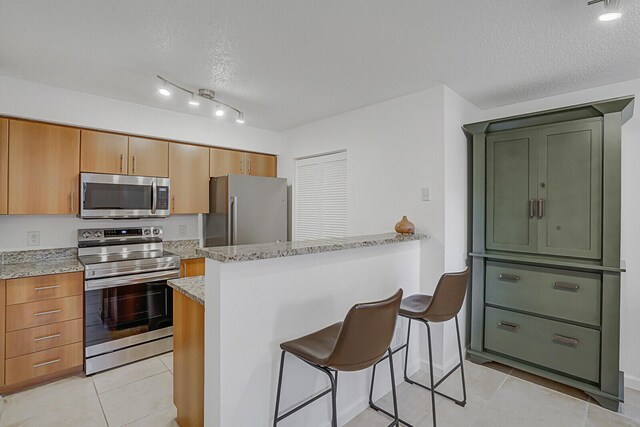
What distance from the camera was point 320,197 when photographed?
377cm

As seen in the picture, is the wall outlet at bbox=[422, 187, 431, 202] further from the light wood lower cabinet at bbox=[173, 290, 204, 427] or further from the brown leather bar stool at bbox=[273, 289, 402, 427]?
the light wood lower cabinet at bbox=[173, 290, 204, 427]

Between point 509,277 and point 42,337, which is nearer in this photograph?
point 42,337

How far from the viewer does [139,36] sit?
1.90 meters

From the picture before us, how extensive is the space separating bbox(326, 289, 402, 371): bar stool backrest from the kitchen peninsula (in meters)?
0.41

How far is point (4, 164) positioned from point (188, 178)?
4.80 feet

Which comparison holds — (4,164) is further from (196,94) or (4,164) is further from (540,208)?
(540,208)

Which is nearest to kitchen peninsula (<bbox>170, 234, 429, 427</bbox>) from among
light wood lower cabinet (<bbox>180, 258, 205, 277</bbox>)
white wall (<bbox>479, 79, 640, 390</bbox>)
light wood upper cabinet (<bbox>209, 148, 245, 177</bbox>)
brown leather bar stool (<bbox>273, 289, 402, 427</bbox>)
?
brown leather bar stool (<bbox>273, 289, 402, 427</bbox>)

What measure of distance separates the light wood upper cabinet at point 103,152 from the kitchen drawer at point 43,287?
100cm

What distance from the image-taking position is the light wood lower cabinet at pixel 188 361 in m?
1.69

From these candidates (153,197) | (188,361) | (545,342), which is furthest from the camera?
(153,197)

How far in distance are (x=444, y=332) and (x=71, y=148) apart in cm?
366

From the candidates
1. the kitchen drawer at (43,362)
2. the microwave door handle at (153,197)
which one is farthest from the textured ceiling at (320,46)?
the kitchen drawer at (43,362)

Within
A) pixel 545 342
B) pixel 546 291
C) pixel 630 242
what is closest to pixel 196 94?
pixel 546 291

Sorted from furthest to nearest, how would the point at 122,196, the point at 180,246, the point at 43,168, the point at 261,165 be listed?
the point at 261,165
the point at 180,246
the point at 122,196
the point at 43,168
